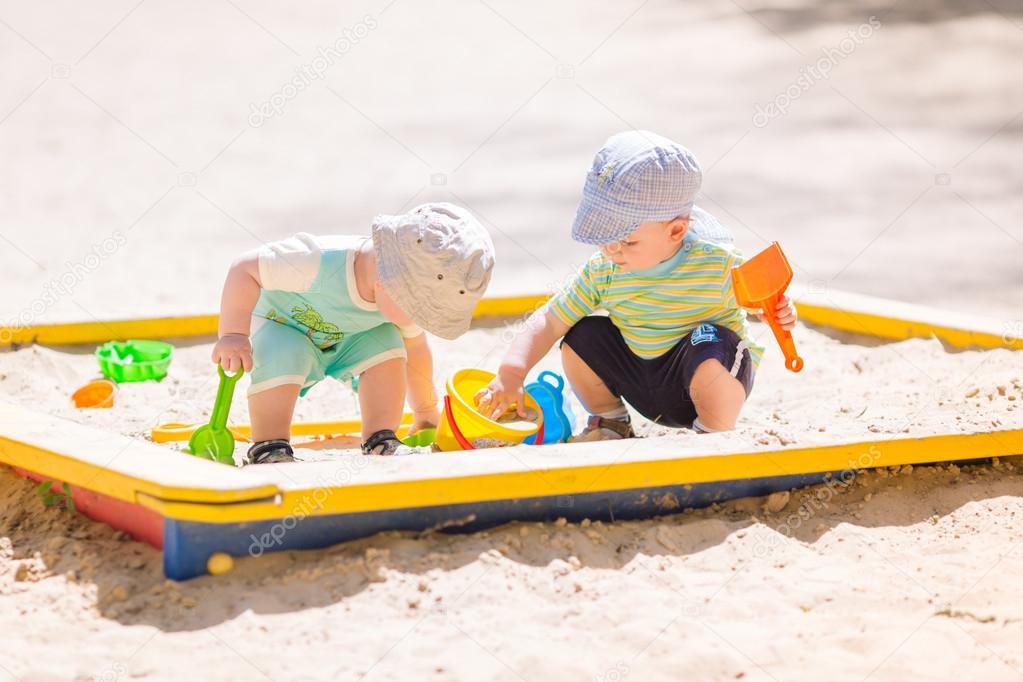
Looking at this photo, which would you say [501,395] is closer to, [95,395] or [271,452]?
[271,452]

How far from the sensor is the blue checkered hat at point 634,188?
2982 mm

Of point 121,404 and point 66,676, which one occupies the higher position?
point 66,676

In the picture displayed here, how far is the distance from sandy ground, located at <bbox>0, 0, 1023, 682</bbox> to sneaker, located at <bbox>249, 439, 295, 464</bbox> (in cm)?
49

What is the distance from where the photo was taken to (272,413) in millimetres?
3035

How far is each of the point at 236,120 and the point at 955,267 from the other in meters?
3.95

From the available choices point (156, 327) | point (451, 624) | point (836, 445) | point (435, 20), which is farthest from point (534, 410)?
point (435, 20)

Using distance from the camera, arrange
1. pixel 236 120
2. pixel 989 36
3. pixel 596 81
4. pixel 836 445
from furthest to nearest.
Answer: pixel 989 36 < pixel 596 81 < pixel 236 120 < pixel 836 445

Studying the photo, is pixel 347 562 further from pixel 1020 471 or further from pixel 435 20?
pixel 435 20

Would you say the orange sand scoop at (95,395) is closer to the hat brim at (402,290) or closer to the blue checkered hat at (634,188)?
the hat brim at (402,290)

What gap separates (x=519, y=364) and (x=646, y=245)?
0.43m

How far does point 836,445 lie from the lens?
9.12 ft

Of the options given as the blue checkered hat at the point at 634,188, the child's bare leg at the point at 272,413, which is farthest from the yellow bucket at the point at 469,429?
the blue checkered hat at the point at 634,188

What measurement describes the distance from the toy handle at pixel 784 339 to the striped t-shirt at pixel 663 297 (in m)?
0.13

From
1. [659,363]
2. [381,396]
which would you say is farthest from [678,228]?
[381,396]
